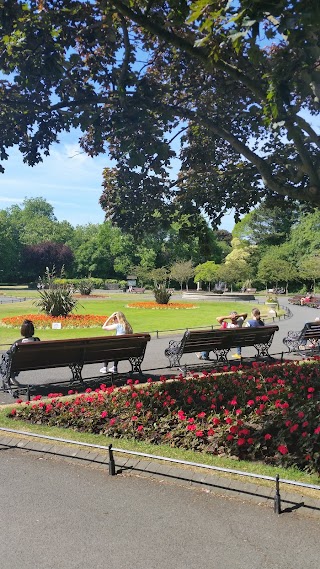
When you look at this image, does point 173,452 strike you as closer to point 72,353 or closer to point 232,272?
point 72,353

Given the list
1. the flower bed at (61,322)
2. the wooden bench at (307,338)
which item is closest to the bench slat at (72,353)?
the wooden bench at (307,338)

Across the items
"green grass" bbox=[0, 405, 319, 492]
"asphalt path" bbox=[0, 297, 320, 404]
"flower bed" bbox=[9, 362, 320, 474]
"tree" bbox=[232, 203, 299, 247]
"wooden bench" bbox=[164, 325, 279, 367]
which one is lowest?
"asphalt path" bbox=[0, 297, 320, 404]

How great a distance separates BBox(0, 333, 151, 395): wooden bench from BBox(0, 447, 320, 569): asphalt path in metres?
3.31

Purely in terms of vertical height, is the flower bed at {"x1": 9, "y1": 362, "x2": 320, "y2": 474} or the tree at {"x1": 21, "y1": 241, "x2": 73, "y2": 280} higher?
the tree at {"x1": 21, "y1": 241, "x2": 73, "y2": 280}

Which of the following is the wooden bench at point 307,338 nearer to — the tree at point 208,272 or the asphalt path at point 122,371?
the asphalt path at point 122,371

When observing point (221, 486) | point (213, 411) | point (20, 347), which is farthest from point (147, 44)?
point (221, 486)

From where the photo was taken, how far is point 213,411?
5980mm

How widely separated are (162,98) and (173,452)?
266 inches

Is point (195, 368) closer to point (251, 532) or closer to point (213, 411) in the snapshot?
point (213, 411)

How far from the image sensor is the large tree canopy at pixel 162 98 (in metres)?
6.33

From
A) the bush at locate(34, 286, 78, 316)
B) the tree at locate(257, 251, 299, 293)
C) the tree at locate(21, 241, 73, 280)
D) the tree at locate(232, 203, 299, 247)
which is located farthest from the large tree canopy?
the tree at locate(21, 241, 73, 280)

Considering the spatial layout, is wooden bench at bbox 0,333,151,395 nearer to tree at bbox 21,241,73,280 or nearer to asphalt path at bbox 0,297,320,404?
asphalt path at bbox 0,297,320,404

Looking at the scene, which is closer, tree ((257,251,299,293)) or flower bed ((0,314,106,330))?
flower bed ((0,314,106,330))

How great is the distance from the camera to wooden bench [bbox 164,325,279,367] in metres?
9.46
